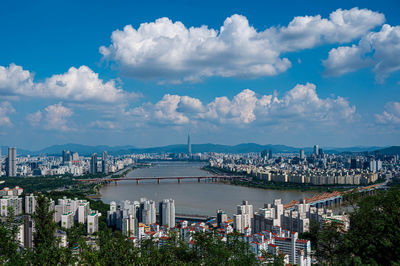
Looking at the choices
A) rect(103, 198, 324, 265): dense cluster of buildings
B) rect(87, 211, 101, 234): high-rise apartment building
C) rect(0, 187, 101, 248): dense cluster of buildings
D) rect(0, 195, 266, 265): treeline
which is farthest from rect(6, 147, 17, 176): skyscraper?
rect(0, 195, 266, 265): treeline

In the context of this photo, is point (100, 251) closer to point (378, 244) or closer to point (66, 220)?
point (378, 244)

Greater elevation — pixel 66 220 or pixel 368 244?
pixel 368 244

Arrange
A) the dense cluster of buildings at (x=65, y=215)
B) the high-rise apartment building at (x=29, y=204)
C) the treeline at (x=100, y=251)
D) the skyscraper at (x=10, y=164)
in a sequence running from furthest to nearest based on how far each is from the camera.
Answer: the skyscraper at (x=10, y=164) < the high-rise apartment building at (x=29, y=204) < the dense cluster of buildings at (x=65, y=215) < the treeline at (x=100, y=251)

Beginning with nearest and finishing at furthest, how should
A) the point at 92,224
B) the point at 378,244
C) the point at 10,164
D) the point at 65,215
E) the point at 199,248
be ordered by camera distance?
the point at 378,244 < the point at 199,248 < the point at 65,215 < the point at 92,224 < the point at 10,164

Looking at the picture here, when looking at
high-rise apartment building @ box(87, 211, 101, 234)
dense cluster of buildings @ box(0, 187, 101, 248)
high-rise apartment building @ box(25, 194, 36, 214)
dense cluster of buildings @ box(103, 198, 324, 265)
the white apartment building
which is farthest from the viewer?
high-rise apartment building @ box(25, 194, 36, 214)

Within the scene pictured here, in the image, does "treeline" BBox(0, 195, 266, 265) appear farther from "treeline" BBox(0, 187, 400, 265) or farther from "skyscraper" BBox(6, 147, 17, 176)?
"skyscraper" BBox(6, 147, 17, 176)

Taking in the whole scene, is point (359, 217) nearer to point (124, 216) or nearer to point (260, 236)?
point (260, 236)

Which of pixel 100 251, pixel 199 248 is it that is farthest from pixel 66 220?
pixel 100 251

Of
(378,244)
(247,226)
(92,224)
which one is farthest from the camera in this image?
(92,224)

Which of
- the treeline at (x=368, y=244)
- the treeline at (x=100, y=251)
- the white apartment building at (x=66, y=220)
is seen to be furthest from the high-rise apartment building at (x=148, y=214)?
the treeline at (x=368, y=244)

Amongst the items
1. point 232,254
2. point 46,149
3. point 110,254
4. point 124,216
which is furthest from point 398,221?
point 46,149

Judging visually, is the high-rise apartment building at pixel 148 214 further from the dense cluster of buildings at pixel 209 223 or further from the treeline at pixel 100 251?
the treeline at pixel 100 251
